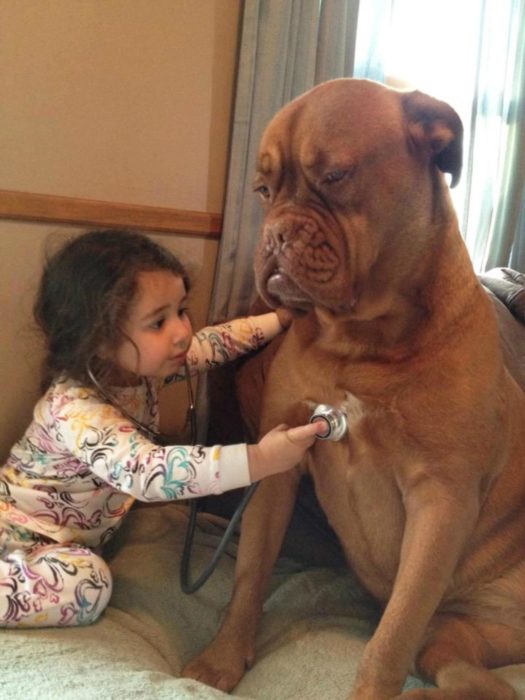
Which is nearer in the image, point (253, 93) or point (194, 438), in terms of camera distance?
point (194, 438)

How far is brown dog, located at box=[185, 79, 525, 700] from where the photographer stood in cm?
107

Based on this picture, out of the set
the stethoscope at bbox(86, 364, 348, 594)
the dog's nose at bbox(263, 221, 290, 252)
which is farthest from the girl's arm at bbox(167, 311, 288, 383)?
the dog's nose at bbox(263, 221, 290, 252)

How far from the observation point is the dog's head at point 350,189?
1064 mm

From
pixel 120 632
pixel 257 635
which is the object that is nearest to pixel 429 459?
pixel 257 635

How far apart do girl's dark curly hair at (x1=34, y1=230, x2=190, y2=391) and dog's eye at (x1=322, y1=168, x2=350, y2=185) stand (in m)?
0.38

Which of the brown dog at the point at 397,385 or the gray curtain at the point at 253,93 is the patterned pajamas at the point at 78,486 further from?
the gray curtain at the point at 253,93

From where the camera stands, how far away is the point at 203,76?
5.55 feet

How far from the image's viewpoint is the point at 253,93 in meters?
1.74

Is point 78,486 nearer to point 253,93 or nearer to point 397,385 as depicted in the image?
point 397,385

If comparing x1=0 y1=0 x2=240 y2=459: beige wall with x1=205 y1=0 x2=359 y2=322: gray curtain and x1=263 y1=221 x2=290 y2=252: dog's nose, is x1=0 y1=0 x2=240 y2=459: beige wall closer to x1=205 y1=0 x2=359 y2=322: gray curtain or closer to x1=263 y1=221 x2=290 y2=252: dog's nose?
x1=205 y1=0 x2=359 y2=322: gray curtain

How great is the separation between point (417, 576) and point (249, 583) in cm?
31

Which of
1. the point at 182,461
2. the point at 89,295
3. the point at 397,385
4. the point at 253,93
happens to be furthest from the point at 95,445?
the point at 253,93

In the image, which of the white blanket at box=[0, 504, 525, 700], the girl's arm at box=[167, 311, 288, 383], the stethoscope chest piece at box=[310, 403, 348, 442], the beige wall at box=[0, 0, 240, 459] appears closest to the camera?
the white blanket at box=[0, 504, 525, 700]

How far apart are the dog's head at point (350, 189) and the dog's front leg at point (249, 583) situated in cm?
37
